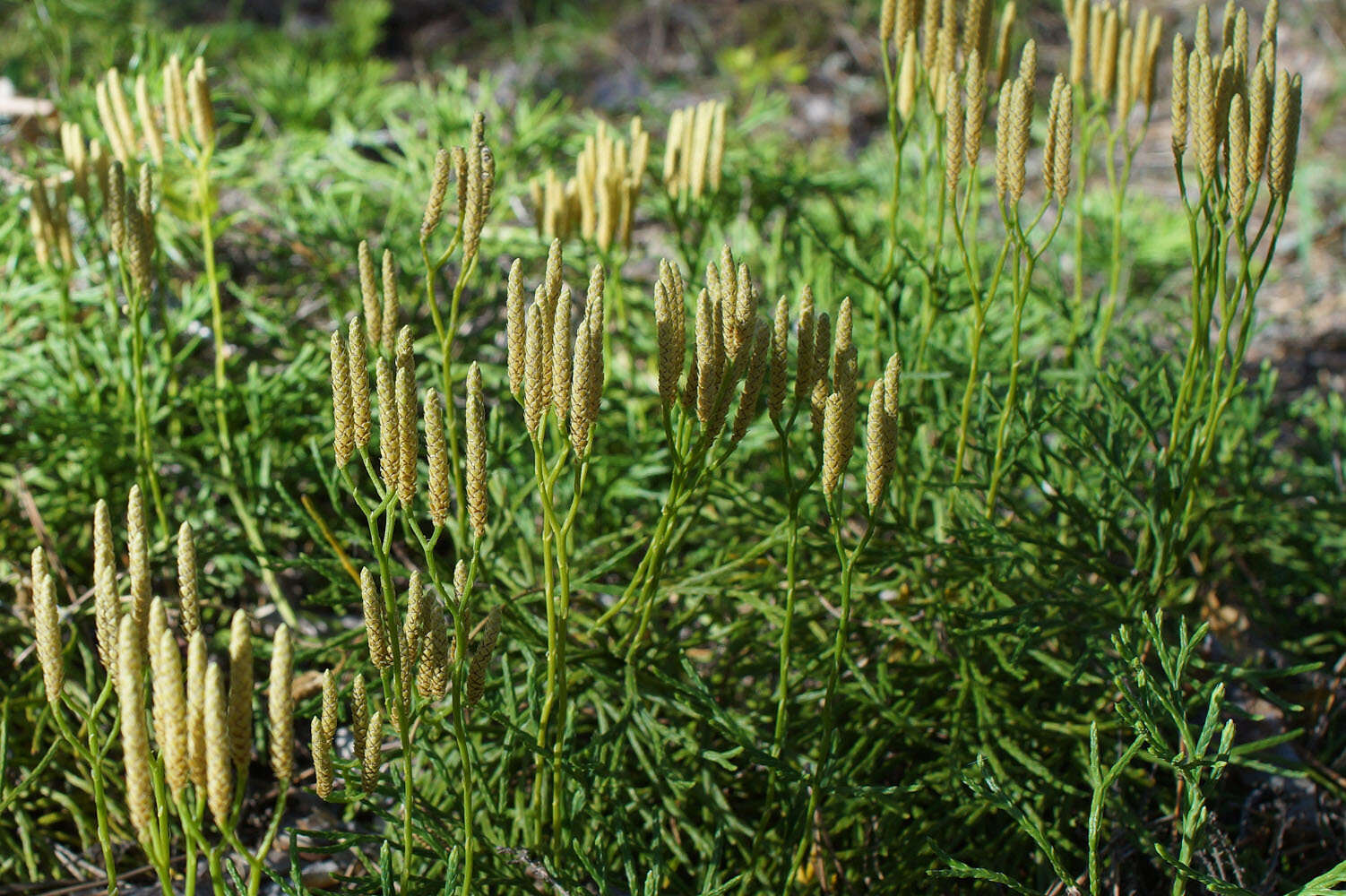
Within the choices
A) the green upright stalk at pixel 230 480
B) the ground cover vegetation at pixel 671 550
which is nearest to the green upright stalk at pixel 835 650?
the ground cover vegetation at pixel 671 550

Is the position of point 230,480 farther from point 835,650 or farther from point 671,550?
point 835,650

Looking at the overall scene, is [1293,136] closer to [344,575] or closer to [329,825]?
[344,575]

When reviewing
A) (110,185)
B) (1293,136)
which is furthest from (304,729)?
(1293,136)

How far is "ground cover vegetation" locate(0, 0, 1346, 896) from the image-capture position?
936 millimetres

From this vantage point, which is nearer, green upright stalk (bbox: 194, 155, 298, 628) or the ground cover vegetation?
the ground cover vegetation

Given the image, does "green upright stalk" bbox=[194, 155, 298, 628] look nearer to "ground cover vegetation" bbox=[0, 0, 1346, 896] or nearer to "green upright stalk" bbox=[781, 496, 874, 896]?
"ground cover vegetation" bbox=[0, 0, 1346, 896]

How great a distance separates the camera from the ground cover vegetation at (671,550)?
94 cm

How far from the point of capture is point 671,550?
1435mm

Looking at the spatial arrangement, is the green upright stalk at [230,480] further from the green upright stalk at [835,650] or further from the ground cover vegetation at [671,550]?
the green upright stalk at [835,650]

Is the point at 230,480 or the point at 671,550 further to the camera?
the point at 230,480

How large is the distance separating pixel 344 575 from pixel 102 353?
2.38 feet

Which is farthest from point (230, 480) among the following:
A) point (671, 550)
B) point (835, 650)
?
point (835, 650)

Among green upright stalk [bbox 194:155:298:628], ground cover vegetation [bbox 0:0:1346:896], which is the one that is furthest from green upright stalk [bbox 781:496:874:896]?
green upright stalk [bbox 194:155:298:628]

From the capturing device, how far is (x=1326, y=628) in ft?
6.09
